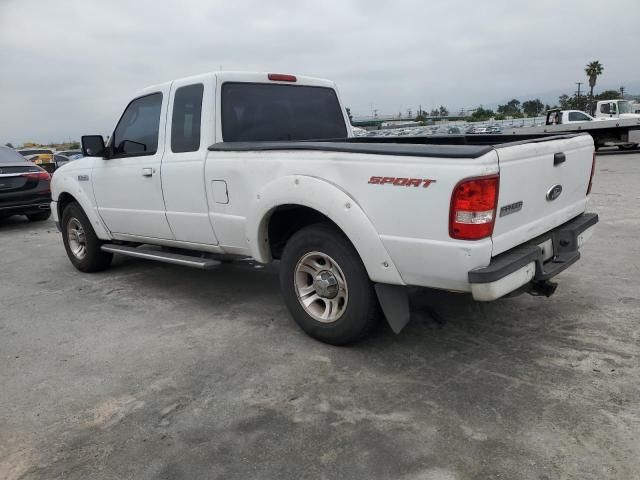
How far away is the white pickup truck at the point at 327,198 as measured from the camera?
2.94 metres

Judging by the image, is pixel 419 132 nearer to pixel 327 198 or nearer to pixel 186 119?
pixel 186 119

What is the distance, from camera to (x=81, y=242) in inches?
244

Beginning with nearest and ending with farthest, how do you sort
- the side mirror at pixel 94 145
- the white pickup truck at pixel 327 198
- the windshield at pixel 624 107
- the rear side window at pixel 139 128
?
the white pickup truck at pixel 327 198 → the rear side window at pixel 139 128 → the side mirror at pixel 94 145 → the windshield at pixel 624 107

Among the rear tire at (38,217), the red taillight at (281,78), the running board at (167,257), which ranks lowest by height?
the rear tire at (38,217)

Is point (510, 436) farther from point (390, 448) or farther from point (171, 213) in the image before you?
point (171, 213)

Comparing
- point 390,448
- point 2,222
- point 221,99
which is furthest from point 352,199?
point 2,222

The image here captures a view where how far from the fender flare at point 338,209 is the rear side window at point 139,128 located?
5.44 ft

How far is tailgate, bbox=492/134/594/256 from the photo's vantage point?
9.84ft

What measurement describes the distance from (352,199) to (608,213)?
21.5 ft

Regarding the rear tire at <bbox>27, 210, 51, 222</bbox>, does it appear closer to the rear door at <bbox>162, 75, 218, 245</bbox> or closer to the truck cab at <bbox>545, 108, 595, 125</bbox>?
the rear door at <bbox>162, 75, 218, 245</bbox>

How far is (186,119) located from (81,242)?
2554 mm

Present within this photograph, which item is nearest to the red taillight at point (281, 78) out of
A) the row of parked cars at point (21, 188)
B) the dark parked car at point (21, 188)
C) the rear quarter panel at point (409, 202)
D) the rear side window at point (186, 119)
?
the rear side window at point (186, 119)

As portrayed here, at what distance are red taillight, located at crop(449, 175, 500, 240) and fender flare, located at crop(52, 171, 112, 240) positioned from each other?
13.3ft

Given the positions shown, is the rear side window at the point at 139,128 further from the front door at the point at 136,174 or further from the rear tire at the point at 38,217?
the rear tire at the point at 38,217
